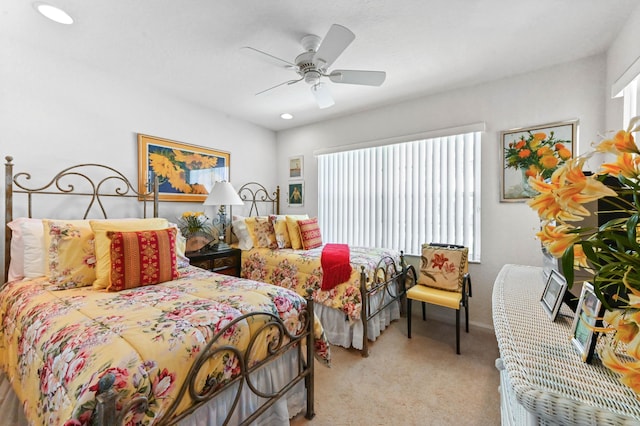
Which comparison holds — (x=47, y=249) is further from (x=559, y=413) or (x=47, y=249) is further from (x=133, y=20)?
(x=559, y=413)

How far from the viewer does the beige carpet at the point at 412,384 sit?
170cm

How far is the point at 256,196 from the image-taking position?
13.9ft

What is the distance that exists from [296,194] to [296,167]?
45 cm

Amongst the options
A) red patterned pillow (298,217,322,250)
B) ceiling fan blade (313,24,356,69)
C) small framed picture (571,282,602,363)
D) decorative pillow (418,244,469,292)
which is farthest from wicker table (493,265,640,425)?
red patterned pillow (298,217,322,250)

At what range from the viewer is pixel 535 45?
7.16ft

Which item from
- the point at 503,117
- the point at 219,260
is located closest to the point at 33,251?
the point at 219,260

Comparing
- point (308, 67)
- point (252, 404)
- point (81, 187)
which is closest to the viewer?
point (252, 404)

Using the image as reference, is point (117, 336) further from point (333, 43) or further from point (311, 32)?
point (311, 32)

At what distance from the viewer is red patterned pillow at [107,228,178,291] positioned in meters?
1.72

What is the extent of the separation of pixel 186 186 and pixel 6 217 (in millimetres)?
1509

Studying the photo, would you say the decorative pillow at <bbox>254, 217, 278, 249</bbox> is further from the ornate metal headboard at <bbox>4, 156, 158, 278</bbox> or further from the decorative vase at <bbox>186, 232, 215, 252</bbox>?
the ornate metal headboard at <bbox>4, 156, 158, 278</bbox>

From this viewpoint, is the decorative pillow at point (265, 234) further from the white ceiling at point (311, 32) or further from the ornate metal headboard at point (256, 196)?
the white ceiling at point (311, 32)

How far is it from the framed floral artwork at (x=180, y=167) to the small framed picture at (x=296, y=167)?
110 cm

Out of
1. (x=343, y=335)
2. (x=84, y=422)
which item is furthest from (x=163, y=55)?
(x=343, y=335)
